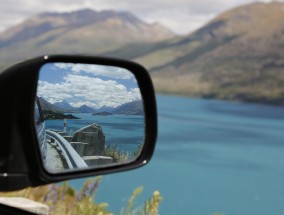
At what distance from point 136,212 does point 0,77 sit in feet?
7.96

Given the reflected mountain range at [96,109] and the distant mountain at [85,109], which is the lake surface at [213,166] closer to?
the reflected mountain range at [96,109]

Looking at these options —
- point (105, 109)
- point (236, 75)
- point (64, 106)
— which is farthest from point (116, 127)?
point (236, 75)

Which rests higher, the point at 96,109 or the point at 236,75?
the point at 236,75

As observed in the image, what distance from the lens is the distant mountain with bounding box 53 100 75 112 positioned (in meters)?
1.49

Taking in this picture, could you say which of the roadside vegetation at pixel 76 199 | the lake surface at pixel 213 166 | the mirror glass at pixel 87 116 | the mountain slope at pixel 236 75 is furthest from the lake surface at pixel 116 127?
the mountain slope at pixel 236 75

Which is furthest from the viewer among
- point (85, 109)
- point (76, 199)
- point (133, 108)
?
point (76, 199)

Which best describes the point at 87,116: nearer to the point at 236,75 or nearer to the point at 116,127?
the point at 116,127

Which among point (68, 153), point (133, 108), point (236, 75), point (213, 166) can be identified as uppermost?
point (236, 75)

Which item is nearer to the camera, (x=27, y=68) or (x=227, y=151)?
(x=27, y=68)

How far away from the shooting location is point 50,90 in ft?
4.74

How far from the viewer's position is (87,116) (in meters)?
1.53

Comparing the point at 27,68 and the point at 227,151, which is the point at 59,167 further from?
the point at 227,151

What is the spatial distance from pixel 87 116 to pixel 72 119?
0.05m

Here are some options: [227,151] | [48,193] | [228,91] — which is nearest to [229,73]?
[228,91]
